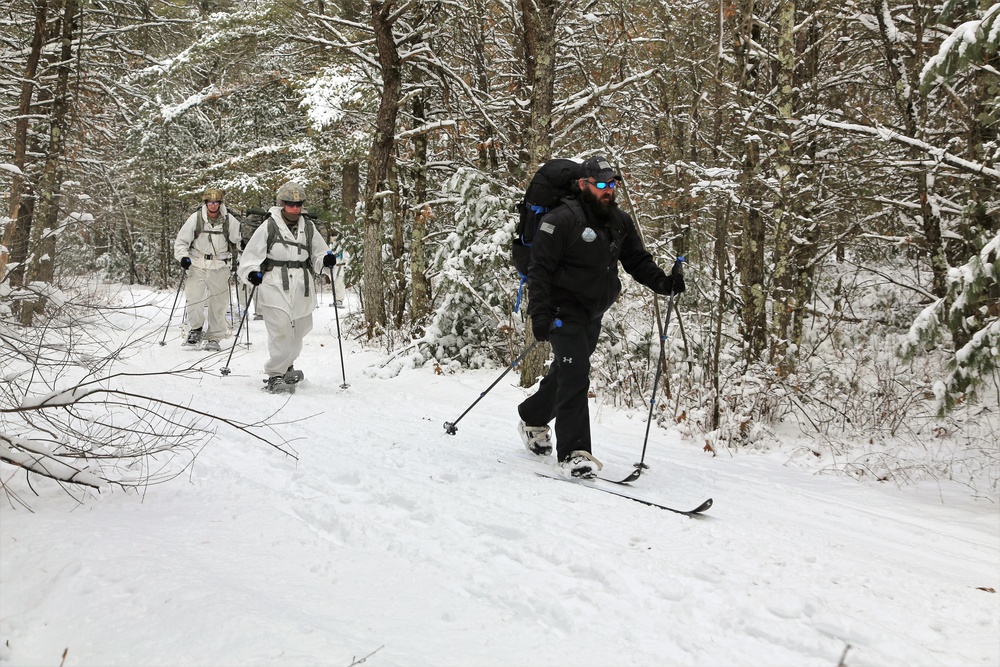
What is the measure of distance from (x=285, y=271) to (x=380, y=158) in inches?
130

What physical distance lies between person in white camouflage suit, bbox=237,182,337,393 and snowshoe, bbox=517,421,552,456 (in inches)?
147

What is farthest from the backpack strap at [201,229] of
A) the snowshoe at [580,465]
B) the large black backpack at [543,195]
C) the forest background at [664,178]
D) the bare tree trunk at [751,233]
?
the snowshoe at [580,465]

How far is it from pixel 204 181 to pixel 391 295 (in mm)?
12493

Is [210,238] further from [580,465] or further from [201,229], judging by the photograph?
[580,465]

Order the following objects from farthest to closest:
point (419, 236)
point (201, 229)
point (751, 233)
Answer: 1. point (201, 229)
2. point (419, 236)
3. point (751, 233)

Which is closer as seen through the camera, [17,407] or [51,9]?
[17,407]

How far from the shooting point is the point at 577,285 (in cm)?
502

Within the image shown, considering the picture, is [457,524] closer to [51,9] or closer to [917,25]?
[917,25]

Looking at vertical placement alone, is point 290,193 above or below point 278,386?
above

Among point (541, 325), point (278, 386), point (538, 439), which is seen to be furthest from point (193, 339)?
point (541, 325)

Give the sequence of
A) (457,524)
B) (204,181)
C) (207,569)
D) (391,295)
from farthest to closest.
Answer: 1. (204,181)
2. (391,295)
3. (457,524)
4. (207,569)

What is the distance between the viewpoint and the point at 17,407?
2953 millimetres

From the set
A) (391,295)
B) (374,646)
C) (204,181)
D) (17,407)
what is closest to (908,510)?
(374,646)

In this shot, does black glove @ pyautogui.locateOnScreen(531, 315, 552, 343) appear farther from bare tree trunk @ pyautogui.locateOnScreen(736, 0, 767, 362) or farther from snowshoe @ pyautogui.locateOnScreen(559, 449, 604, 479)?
bare tree trunk @ pyautogui.locateOnScreen(736, 0, 767, 362)
